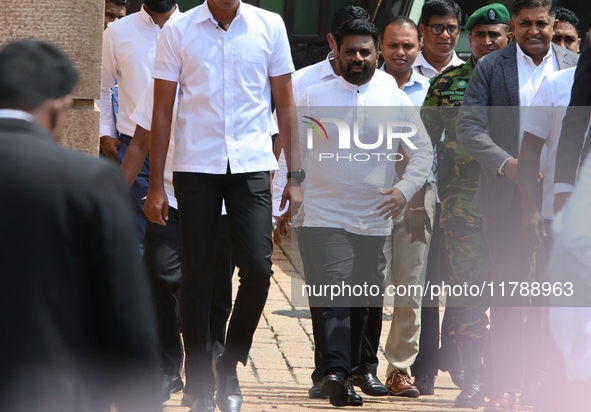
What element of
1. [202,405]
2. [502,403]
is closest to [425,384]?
[502,403]

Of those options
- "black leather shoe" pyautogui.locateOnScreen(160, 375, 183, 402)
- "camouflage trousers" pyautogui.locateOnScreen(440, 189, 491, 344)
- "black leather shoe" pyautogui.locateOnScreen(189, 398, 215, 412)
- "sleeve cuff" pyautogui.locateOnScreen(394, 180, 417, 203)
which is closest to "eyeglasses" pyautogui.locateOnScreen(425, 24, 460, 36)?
"camouflage trousers" pyautogui.locateOnScreen(440, 189, 491, 344)

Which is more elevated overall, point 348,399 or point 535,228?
point 535,228

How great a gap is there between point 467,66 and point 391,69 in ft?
1.89

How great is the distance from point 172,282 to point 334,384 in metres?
1.03

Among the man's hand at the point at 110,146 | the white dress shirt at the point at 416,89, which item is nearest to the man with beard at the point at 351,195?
the white dress shirt at the point at 416,89

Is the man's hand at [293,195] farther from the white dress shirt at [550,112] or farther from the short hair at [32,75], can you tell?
the short hair at [32,75]

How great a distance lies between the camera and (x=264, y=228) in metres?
5.35

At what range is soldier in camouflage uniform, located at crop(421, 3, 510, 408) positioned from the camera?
6047 mm

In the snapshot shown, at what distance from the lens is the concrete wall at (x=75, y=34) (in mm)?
5004

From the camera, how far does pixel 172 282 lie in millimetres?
5887

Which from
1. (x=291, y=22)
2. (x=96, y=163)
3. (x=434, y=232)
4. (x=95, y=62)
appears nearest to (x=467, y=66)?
(x=434, y=232)

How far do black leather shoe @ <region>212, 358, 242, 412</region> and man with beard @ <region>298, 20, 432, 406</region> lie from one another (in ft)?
1.95

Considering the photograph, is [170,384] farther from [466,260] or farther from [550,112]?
[550,112]

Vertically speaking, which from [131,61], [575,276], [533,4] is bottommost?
[575,276]
